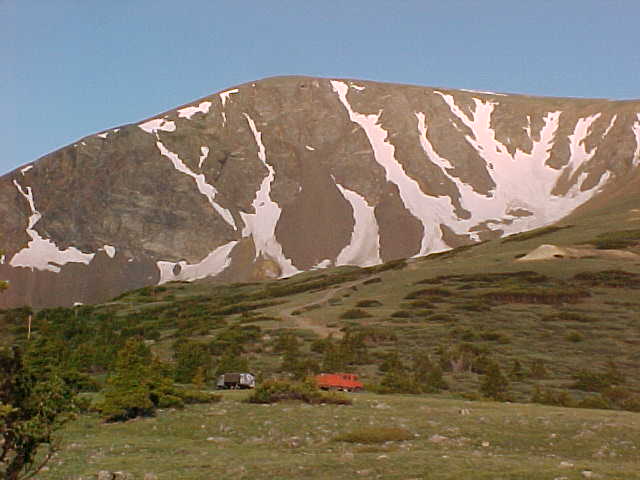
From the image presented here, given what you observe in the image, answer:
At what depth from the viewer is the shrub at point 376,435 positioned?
1705 cm

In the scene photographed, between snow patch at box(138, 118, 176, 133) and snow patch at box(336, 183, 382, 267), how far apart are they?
47063 millimetres

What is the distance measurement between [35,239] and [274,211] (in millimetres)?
51100

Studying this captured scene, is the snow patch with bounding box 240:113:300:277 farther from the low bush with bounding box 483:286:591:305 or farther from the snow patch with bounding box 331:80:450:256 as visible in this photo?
the low bush with bounding box 483:286:591:305

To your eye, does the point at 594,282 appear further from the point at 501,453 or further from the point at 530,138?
the point at 530,138

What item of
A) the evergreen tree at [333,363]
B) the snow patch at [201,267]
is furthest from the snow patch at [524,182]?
the evergreen tree at [333,363]

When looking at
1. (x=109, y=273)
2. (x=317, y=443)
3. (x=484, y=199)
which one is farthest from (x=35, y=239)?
(x=317, y=443)

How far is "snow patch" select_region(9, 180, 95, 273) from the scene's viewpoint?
149m

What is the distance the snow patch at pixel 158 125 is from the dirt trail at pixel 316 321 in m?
104

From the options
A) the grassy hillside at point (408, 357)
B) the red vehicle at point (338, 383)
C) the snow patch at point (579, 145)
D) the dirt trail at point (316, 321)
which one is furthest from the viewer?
the snow patch at point (579, 145)

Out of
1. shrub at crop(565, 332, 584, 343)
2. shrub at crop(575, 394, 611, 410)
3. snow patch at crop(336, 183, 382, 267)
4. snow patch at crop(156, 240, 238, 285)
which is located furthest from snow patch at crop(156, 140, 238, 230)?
shrub at crop(575, 394, 611, 410)

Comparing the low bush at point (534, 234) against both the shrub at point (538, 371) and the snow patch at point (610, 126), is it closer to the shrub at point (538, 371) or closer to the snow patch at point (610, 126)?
the snow patch at point (610, 126)

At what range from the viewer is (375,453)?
50.0 feet

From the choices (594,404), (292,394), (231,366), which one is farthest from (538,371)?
(292,394)

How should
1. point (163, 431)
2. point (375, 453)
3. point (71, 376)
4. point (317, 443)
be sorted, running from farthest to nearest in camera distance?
point (71, 376)
point (163, 431)
point (317, 443)
point (375, 453)
